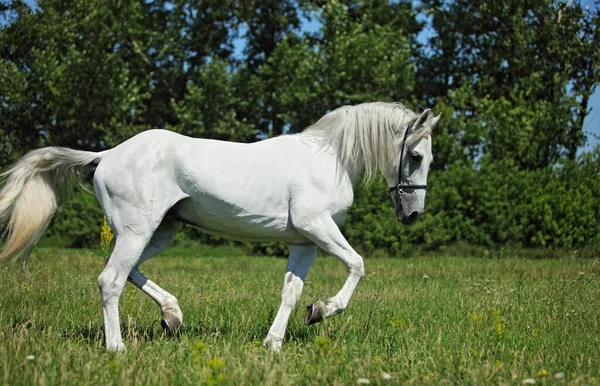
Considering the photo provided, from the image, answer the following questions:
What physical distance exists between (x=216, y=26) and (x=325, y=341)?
28.1 meters

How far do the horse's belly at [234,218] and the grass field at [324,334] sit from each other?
2.95 ft

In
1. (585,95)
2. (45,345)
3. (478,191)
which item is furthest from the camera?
(585,95)

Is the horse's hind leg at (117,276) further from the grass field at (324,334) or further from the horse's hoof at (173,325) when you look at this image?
the horse's hoof at (173,325)

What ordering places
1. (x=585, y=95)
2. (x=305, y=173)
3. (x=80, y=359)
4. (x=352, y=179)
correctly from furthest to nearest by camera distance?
(x=585, y=95) < (x=352, y=179) < (x=305, y=173) < (x=80, y=359)

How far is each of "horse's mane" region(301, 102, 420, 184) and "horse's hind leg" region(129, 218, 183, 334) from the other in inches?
61.3

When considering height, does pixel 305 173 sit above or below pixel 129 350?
above

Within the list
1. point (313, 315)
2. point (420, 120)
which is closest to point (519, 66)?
point (420, 120)

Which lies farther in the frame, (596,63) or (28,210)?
(596,63)

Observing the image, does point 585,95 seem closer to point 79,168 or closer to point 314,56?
point 314,56

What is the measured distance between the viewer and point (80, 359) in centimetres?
427

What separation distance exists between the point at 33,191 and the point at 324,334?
2.77 metres

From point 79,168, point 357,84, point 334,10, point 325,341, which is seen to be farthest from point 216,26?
point 325,341

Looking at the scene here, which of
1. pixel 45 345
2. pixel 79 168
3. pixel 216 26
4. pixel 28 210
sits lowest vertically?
→ pixel 45 345

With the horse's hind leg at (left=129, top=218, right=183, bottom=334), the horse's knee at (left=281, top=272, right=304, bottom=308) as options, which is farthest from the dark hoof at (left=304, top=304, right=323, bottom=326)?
the horse's hind leg at (left=129, top=218, right=183, bottom=334)
